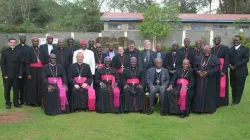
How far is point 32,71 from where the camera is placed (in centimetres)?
928

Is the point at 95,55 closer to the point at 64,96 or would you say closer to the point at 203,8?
the point at 64,96

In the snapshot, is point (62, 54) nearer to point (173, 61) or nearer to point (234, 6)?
point (173, 61)

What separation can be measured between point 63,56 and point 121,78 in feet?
5.88

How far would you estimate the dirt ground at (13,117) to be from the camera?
24.8 ft

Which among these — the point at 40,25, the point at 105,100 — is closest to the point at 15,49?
the point at 105,100

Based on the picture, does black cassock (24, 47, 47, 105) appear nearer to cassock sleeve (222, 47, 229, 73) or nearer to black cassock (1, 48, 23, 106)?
black cassock (1, 48, 23, 106)

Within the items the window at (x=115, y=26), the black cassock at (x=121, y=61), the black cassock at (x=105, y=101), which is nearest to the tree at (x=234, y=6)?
the window at (x=115, y=26)

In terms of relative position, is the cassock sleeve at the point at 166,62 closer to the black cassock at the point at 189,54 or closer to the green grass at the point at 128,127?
the black cassock at the point at 189,54

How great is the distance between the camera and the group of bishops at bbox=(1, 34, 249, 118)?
8.48 meters

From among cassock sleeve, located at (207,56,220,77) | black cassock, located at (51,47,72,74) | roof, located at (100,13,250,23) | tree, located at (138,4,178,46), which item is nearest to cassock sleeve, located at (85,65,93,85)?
black cassock, located at (51,47,72,74)

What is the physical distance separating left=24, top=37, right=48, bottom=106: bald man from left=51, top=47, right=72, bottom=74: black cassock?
1.03ft

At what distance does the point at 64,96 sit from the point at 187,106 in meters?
3.07

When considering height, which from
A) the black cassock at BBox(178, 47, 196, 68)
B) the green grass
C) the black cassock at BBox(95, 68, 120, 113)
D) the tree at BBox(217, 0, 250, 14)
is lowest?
the green grass

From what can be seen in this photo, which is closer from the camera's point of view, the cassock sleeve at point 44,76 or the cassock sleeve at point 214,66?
the cassock sleeve at point 44,76
